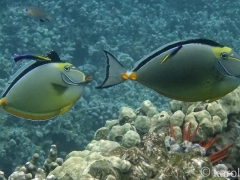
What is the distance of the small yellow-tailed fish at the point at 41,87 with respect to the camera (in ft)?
5.82

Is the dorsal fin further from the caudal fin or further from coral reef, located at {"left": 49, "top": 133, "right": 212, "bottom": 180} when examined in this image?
coral reef, located at {"left": 49, "top": 133, "right": 212, "bottom": 180}

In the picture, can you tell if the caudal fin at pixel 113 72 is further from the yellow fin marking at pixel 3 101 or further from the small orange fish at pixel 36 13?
the small orange fish at pixel 36 13

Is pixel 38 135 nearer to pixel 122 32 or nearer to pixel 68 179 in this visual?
pixel 68 179

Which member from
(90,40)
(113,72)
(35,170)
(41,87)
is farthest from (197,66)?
(90,40)

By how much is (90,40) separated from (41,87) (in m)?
12.1

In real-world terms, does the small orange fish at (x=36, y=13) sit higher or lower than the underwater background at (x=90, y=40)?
higher

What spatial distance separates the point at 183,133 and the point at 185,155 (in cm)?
131

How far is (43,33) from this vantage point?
41.4ft

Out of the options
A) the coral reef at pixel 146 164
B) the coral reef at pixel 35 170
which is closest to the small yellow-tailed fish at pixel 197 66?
the coral reef at pixel 146 164

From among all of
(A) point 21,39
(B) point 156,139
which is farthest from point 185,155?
(A) point 21,39

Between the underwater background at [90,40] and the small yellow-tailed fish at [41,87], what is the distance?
6.34 meters

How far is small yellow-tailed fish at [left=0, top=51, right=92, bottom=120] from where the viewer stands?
1774 mm

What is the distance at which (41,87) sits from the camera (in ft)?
5.86

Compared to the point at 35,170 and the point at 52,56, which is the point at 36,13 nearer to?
the point at 35,170
